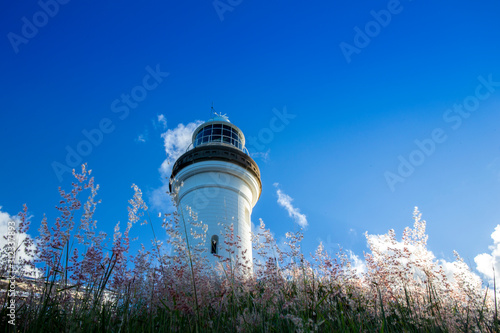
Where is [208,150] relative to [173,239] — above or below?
above

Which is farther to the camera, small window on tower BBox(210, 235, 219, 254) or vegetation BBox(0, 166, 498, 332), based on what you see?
small window on tower BBox(210, 235, 219, 254)

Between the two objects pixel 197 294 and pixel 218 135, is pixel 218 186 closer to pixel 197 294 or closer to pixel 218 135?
pixel 218 135

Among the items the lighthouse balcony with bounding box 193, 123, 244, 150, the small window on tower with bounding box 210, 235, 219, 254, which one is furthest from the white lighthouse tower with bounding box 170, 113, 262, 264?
the lighthouse balcony with bounding box 193, 123, 244, 150

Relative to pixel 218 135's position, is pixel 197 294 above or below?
below

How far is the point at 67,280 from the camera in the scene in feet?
9.64

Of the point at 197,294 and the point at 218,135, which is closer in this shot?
the point at 197,294

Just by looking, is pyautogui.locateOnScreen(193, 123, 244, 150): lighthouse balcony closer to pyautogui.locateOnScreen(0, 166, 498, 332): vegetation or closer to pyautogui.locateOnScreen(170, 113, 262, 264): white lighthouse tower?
pyautogui.locateOnScreen(170, 113, 262, 264): white lighthouse tower

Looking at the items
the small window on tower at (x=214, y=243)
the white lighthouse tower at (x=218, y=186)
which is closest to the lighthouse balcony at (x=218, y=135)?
the white lighthouse tower at (x=218, y=186)

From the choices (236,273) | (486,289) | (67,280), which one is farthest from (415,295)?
(67,280)

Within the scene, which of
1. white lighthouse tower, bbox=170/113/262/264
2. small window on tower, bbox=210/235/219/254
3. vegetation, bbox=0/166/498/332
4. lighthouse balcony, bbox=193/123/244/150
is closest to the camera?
vegetation, bbox=0/166/498/332

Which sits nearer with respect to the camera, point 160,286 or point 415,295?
point 160,286

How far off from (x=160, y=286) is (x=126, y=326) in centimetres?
44

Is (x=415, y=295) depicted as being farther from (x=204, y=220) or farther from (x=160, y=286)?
(x=204, y=220)

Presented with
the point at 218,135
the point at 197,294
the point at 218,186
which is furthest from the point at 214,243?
the point at 197,294
